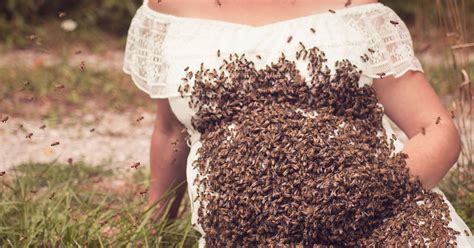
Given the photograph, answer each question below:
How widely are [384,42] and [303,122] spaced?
Answer: 482 mm

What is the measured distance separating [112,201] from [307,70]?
5.19ft

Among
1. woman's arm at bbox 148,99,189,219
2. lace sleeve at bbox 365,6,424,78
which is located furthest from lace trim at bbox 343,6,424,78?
woman's arm at bbox 148,99,189,219

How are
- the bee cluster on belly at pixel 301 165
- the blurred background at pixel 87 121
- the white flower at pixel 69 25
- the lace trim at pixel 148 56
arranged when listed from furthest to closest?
the white flower at pixel 69 25
the blurred background at pixel 87 121
the lace trim at pixel 148 56
the bee cluster on belly at pixel 301 165

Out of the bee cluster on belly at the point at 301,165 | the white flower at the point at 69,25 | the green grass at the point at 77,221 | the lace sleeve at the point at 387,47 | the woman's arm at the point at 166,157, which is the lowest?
the white flower at the point at 69,25

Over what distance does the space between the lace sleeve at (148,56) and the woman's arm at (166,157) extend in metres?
0.14

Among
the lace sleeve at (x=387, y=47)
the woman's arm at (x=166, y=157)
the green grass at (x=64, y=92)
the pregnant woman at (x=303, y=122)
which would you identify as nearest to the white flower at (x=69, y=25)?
the green grass at (x=64, y=92)

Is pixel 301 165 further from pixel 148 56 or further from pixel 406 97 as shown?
pixel 148 56

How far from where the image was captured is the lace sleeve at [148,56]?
2918 millimetres

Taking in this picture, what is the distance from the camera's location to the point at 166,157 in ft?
10.8

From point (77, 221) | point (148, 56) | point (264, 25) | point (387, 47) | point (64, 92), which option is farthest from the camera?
point (64, 92)

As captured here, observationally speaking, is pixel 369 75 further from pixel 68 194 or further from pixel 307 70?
pixel 68 194

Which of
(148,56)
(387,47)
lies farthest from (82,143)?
(387,47)

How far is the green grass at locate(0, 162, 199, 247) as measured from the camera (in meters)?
3.21

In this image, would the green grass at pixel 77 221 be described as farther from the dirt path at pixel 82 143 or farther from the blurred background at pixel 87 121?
the dirt path at pixel 82 143
